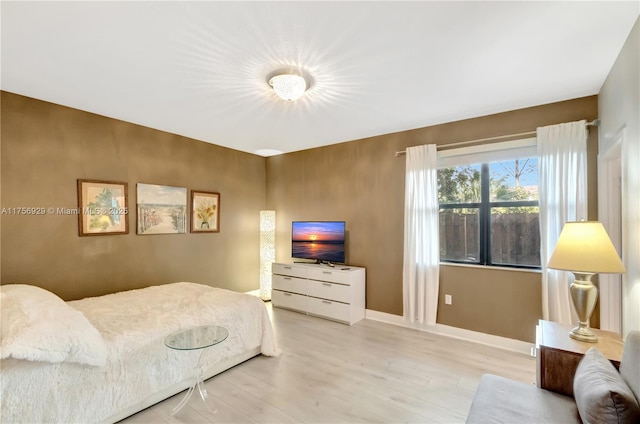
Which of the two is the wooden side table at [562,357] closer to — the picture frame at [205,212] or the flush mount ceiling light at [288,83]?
the flush mount ceiling light at [288,83]

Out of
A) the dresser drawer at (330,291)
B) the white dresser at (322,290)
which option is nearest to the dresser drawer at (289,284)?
the white dresser at (322,290)

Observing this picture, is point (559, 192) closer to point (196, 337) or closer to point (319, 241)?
point (319, 241)

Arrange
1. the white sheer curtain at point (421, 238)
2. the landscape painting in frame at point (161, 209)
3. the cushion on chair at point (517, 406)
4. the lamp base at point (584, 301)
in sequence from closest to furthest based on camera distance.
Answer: the cushion on chair at point (517, 406) < the lamp base at point (584, 301) < the white sheer curtain at point (421, 238) < the landscape painting in frame at point (161, 209)

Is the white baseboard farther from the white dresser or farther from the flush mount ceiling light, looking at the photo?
the flush mount ceiling light

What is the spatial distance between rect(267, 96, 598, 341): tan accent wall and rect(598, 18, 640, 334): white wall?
32.1 inches

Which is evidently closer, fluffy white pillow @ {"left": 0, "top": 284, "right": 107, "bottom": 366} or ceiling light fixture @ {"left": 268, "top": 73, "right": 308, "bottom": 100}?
fluffy white pillow @ {"left": 0, "top": 284, "right": 107, "bottom": 366}

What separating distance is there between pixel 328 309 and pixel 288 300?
750 millimetres

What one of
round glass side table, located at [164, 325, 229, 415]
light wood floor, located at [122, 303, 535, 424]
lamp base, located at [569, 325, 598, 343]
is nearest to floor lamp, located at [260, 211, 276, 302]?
light wood floor, located at [122, 303, 535, 424]

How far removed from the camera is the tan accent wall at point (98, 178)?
9.40 ft

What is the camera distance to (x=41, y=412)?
1.74m

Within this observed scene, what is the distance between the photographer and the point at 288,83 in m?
2.40

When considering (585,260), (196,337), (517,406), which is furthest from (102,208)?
(585,260)

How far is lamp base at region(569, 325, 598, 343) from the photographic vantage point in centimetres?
181

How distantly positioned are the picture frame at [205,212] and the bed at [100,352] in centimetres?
157
